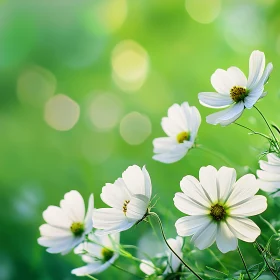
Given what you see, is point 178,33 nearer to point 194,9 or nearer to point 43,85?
point 194,9

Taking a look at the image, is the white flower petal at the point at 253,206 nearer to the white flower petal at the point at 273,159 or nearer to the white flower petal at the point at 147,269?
the white flower petal at the point at 273,159

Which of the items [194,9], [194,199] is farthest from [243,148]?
[194,9]

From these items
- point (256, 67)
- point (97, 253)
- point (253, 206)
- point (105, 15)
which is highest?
point (105, 15)

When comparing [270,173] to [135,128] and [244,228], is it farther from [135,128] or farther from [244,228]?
[135,128]

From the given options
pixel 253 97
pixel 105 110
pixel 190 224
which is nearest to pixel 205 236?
pixel 190 224

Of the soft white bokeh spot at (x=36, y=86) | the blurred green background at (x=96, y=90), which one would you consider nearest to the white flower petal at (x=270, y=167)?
the blurred green background at (x=96, y=90)

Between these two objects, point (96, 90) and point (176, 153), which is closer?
point (176, 153)
